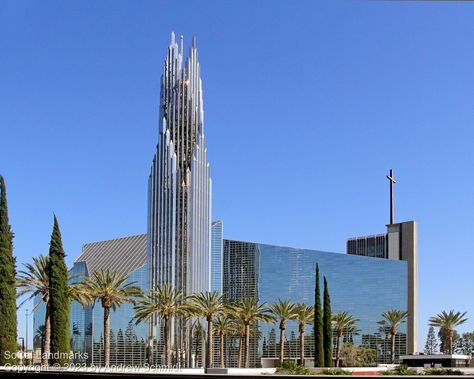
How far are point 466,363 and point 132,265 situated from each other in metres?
39.1

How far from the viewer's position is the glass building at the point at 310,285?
289 feet

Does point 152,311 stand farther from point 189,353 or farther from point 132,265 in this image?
point 132,265

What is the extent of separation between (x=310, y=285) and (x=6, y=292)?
5778cm

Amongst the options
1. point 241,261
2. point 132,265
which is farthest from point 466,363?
point 132,265

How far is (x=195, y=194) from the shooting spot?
85.3 m

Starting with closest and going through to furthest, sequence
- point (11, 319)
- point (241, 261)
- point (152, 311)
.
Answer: point (11, 319) < point (152, 311) < point (241, 261)

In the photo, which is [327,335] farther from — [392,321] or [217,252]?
[392,321]

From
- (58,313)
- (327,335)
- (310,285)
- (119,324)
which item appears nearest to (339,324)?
(310,285)

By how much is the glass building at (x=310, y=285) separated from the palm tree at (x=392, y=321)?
2.37 ft

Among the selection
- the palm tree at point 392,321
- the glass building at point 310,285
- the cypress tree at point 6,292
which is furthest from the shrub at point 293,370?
the palm tree at point 392,321

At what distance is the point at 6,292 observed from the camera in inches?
1415

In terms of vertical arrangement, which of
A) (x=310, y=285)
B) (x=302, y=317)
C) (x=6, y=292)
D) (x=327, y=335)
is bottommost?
(x=327, y=335)

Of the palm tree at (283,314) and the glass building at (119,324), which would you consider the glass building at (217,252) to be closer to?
the glass building at (119,324)

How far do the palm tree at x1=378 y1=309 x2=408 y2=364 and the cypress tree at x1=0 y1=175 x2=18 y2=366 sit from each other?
60.7m
